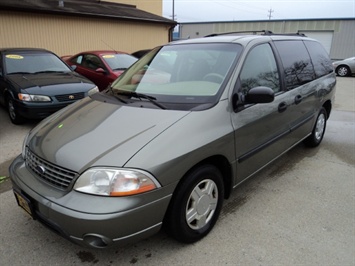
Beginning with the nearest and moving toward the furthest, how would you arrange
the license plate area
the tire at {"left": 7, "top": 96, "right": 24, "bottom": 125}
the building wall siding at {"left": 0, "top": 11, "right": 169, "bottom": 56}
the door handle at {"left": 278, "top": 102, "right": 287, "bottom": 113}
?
the license plate area, the door handle at {"left": 278, "top": 102, "right": 287, "bottom": 113}, the tire at {"left": 7, "top": 96, "right": 24, "bottom": 125}, the building wall siding at {"left": 0, "top": 11, "right": 169, "bottom": 56}

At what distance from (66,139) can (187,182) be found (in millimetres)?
1016

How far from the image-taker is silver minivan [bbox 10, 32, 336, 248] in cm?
200

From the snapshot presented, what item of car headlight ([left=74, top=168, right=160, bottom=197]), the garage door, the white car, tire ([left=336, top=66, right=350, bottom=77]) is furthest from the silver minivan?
the garage door

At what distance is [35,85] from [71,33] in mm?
7679

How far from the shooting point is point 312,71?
13.7ft

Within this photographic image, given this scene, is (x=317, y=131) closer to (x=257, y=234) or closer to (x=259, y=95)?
(x=259, y=95)

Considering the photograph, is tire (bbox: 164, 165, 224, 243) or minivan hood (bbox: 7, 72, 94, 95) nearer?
tire (bbox: 164, 165, 224, 243)

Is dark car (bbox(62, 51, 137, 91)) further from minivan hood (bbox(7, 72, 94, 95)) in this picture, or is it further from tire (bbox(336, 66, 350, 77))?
tire (bbox(336, 66, 350, 77))

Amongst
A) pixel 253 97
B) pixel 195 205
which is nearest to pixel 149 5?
pixel 253 97

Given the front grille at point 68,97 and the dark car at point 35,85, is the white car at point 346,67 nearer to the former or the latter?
the dark car at point 35,85

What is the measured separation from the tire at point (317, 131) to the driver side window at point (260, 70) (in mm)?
1684

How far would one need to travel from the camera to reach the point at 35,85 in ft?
18.5

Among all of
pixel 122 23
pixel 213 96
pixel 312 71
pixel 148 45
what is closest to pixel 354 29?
pixel 148 45

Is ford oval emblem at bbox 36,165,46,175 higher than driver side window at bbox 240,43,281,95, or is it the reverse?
driver side window at bbox 240,43,281,95
